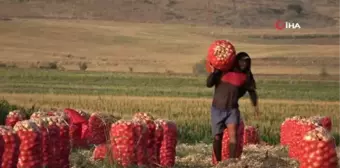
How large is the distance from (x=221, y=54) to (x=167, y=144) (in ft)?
4.04

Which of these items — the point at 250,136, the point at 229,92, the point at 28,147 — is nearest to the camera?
the point at 28,147

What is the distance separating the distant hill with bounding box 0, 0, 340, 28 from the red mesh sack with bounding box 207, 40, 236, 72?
107 m

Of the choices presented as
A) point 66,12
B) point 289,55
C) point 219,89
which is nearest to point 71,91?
point 219,89

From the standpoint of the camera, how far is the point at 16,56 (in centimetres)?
6500

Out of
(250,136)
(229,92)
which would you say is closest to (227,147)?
(229,92)

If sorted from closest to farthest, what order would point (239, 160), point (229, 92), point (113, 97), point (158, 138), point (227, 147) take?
1. point (239, 160)
2. point (158, 138)
3. point (229, 92)
4. point (227, 147)
5. point (113, 97)

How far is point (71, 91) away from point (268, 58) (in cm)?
3508

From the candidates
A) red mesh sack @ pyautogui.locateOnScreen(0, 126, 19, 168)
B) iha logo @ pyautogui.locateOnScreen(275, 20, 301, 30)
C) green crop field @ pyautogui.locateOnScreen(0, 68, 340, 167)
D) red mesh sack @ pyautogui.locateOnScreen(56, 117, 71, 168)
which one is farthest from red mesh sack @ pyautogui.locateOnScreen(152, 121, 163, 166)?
iha logo @ pyautogui.locateOnScreen(275, 20, 301, 30)

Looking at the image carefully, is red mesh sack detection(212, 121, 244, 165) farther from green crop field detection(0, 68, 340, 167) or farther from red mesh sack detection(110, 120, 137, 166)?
red mesh sack detection(110, 120, 137, 166)

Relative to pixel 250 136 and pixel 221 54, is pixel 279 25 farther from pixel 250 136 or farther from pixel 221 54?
pixel 221 54

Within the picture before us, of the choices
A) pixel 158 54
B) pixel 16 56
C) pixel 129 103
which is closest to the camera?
pixel 129 103

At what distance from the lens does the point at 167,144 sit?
1041 centimetres

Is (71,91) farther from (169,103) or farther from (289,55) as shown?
(289,55)

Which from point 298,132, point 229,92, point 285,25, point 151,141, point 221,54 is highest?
point 221,54
